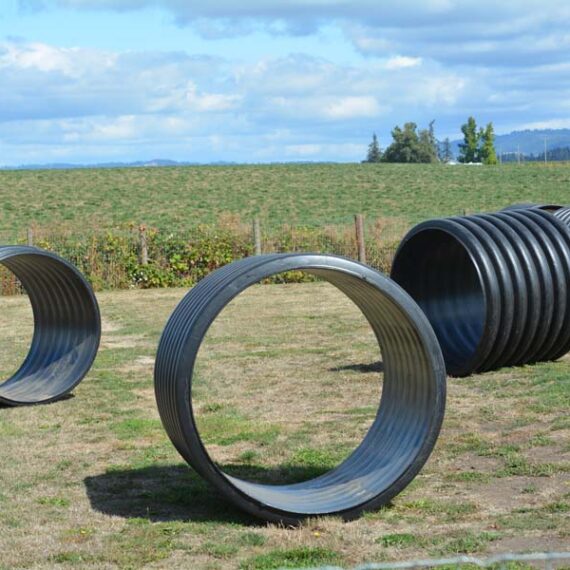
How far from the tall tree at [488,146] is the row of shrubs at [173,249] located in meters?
108

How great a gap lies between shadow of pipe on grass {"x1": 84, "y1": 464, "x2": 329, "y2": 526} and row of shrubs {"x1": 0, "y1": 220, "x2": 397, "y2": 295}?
15754 mm

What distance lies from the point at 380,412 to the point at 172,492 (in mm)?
1572

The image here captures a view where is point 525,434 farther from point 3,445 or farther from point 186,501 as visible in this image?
point 3,445

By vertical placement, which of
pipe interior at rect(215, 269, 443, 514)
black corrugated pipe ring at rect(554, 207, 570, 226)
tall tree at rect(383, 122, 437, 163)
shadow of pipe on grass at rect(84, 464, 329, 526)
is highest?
tall tree at rect(383, 122, 437, 163)

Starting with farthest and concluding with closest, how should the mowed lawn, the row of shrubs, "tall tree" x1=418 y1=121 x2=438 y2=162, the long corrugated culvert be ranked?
"tall tree" x1=418 y1=121 x2=438 y2=162
the row of shrubs
the long corrugated culvert
the mowed lawn

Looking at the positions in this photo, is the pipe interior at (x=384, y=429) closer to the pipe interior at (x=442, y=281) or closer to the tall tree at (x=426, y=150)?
the pipe interior at (x=442, y=281)

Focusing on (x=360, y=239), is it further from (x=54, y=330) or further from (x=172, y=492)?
(x=172, y=492)

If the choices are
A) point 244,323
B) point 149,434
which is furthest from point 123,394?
point 244,323

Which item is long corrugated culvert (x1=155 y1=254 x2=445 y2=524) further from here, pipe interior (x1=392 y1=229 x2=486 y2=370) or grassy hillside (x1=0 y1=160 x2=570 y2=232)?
grassy hillside (x1=0 y1=160 x2=570 y2=232)

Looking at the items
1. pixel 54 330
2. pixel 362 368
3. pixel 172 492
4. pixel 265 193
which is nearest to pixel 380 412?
pixel 172 492

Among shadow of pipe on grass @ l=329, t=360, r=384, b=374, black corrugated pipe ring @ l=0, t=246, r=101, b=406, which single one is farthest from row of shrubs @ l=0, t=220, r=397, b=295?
black corrugated pipe ring @ l=0, t=246, r=101, b=406

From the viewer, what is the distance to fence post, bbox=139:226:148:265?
2406 cm

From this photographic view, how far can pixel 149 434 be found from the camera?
9.40m

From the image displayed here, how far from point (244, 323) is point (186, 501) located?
32.9 ft
